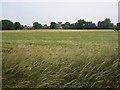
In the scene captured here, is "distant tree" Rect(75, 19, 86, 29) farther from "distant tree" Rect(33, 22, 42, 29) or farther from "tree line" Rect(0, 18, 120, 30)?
"distant tree" Rect(33, 22, 42, 29)

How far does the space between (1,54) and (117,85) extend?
5.54 feet

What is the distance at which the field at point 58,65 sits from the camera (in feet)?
10.2

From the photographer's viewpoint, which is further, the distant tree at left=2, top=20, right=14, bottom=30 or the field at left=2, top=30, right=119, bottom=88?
the distant tree at left=2, top=20, right=14, bottom=30

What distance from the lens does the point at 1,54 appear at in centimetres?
336

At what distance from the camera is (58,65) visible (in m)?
3.19

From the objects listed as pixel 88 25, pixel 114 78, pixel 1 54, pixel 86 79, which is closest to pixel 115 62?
pixel 114 78

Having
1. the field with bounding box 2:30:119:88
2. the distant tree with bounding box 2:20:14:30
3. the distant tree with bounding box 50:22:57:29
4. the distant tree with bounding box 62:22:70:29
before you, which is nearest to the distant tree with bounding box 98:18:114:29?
the field with bounding box 2:30:119:88

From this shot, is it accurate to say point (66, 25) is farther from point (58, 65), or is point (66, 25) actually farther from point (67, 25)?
point (58, 65)

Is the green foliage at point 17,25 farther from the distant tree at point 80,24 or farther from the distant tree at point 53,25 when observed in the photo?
the distant tree at point 80,24

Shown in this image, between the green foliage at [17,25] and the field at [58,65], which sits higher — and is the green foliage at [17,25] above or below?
above

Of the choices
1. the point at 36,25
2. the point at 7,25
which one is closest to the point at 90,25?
the point at 36,25

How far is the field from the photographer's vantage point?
10.2 feet

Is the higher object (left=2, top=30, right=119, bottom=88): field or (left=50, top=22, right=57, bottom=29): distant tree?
(left=50, top=22, right=57, bottom=29): distant tree

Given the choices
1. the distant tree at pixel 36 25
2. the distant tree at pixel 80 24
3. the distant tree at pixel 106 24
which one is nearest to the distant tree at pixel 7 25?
the distant tree at pixel 36 25
